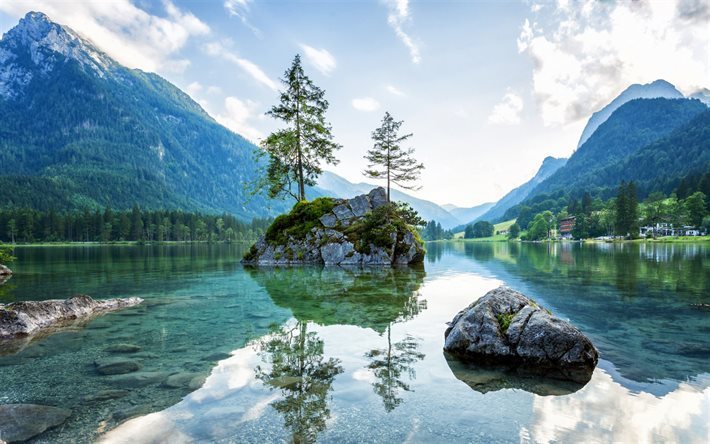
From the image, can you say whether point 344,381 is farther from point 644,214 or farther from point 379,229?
point 644,214

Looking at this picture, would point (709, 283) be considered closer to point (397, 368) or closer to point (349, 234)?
point (397, 368)

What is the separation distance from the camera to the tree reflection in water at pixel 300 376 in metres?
7.08

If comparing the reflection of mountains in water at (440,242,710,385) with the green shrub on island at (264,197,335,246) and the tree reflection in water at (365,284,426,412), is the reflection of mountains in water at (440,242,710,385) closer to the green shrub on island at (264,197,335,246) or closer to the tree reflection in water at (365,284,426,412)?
the tree reflection in water at (365,284,426,412)

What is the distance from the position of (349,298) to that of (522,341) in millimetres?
11725

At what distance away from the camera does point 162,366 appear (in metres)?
10.4

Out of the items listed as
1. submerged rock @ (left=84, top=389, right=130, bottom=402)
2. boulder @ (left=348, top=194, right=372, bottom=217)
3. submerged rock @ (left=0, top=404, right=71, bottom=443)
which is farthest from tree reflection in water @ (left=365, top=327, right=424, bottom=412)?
boulder @ (left=348, top=194, right=372, bottom=217)

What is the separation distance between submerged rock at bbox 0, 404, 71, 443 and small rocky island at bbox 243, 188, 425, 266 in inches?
1513

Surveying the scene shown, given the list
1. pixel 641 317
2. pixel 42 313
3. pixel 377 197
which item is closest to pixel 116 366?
pixel 42 313

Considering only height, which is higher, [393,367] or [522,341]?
[522,341]

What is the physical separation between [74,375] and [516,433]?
10.8 m

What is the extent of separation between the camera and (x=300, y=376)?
9461 millimetres

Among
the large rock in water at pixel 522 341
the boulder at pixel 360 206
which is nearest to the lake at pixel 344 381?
the large rock in water at pixel 522 341

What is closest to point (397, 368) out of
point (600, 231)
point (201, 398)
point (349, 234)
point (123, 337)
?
point (201, 398)

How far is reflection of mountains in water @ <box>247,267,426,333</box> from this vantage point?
53.0ft
